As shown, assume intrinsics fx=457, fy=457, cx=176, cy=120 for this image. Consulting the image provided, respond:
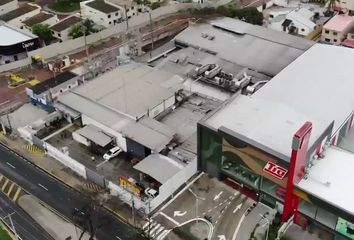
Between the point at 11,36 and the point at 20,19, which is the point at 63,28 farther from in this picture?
the point at 20,19

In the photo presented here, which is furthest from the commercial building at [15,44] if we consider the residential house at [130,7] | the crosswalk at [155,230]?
the crosswalk at [155,230]

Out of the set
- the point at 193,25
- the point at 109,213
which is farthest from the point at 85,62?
the point at 109,213

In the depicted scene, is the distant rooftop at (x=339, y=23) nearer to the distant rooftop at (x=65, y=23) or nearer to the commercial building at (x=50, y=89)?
the commercial building at (x=50, y=89)

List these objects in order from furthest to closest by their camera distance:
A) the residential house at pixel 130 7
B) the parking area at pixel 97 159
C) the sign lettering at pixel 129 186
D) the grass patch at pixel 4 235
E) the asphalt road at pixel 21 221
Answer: the residential house at pixel 130 7 < the parking area at pixel 97 159 < the sign lettering at pixel 129 186 < the asphalt road at pixel 21 221 < the grass patch at pixel 4 235

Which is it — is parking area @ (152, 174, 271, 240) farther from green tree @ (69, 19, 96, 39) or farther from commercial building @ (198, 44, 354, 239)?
green tree @ (69, 19, 96, 39)

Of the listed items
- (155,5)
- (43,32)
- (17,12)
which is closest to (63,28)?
(43,32)

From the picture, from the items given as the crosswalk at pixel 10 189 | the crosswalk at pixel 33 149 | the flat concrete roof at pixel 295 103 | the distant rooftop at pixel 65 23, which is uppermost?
the flat concrete roof at pixel 295 103
